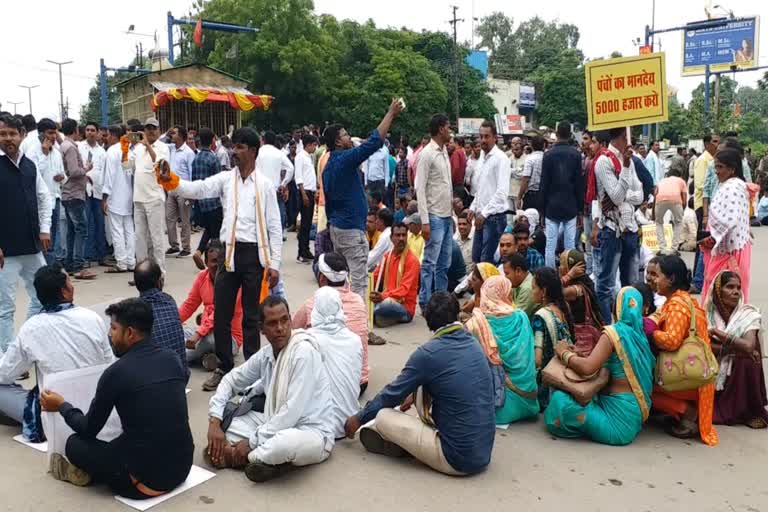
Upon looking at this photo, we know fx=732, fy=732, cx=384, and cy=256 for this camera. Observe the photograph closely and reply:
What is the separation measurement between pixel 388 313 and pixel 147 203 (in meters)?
3.40

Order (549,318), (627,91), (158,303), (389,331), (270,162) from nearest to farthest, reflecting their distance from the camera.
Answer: (158,303) → (549,318) → (627,91) → (389,331) → (270,162)

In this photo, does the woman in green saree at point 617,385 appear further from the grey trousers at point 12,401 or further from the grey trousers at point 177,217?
the grey trousers at point 177,217

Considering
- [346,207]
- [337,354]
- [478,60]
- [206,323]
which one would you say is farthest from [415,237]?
[478,60]

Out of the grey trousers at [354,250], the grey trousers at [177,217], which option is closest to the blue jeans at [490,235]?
the grey trousers at [354,250]

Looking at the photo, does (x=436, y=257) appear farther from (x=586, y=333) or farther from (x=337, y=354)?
(x=337, y=354)

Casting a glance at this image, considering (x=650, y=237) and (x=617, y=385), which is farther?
(x=650, y=237)

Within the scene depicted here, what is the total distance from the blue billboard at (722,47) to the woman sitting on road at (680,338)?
41009 mm

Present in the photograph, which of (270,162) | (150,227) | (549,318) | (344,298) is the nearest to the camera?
(549,318)

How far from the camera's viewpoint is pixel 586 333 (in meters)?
4.94

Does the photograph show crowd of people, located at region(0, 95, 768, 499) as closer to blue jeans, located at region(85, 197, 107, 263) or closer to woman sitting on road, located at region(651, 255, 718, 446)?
woman sitting on road, located at region(651, 255, 718, 446)

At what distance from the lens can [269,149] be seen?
9.74 m

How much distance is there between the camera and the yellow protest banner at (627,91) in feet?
21.1

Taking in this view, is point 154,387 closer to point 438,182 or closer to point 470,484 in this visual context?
point 470,484

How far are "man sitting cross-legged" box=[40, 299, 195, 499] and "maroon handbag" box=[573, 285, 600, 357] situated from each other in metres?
2.59
